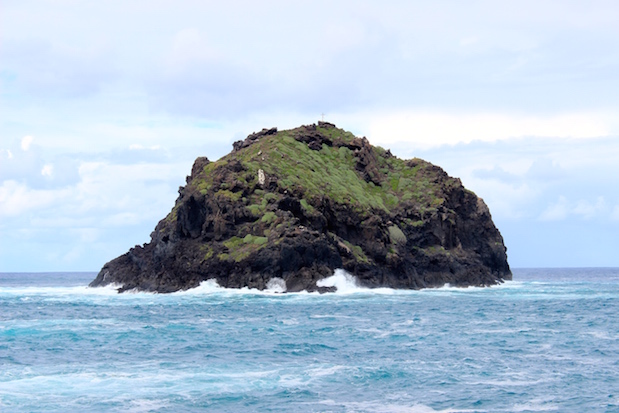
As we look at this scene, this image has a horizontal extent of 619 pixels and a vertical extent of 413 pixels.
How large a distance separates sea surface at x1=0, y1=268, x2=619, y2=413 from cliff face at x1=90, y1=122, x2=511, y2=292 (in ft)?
67.1

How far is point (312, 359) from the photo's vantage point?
35.6 meters

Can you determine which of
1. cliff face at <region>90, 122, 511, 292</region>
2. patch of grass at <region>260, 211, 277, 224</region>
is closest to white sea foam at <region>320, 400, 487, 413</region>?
cliff face at <region>90, 122, 511, 292</region>

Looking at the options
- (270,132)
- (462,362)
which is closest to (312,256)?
(270,132)

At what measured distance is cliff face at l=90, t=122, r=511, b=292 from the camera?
84062 mm

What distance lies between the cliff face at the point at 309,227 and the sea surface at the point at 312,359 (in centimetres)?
2044

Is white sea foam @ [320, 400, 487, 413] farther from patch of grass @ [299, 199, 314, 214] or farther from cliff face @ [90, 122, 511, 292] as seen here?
patch of grass @ [299, 199, 314, 214]

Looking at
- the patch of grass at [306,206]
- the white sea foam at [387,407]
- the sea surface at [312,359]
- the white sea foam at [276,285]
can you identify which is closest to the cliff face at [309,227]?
the patch of grass at [306,206]

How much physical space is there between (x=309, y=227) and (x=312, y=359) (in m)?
52.2

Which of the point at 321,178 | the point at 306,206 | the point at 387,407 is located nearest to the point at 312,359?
the point at 387,407

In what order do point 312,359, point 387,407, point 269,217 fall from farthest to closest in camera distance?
point 269,217
point 312,359
point 387,407

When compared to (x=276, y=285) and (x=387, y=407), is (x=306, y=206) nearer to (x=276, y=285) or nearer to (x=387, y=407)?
(x=276, y=285)

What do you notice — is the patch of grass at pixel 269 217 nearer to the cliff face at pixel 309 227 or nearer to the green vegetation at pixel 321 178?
the green vegetation at pixel 321 178

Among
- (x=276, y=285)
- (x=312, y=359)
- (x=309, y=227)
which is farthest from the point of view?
(x=309, y=227)

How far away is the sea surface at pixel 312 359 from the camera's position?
27.1 m
